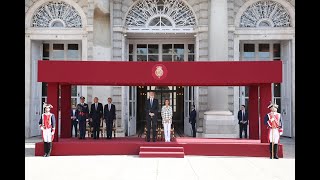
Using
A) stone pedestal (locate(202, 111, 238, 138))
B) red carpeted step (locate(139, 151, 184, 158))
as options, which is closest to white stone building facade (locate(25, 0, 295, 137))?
stone pedestal (locate(202, 111, 238, 138))

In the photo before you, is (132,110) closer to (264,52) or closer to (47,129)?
(47,129)

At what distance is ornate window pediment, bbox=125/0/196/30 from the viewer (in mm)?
18844

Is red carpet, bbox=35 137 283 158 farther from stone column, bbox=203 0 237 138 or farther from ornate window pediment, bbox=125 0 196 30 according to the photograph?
ornate window pediment, bbox=125 0 196 30

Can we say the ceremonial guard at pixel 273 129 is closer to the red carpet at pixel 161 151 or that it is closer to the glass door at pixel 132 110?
the red carpet at pixel 161 151

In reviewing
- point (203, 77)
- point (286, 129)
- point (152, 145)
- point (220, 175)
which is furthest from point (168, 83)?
point (286, 129)

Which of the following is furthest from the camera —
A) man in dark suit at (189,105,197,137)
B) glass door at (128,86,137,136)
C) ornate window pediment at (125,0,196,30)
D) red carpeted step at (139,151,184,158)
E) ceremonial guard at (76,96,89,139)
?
glass door at (128,86,137,136)

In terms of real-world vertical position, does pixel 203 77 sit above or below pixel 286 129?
above

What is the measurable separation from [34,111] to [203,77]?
10097 millimetres

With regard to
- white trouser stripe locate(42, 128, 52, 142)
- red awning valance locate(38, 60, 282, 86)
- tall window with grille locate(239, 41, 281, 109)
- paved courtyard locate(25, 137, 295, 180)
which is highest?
tall window with grille locate(239, 41, 281, 109)

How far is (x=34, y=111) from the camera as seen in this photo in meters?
19.2

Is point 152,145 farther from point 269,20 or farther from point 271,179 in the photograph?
point 269,20

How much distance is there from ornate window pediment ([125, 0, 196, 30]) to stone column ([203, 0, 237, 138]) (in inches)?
53.0

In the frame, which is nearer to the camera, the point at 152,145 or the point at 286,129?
the point at 152,145

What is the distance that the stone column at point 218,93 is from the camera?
17438mm
